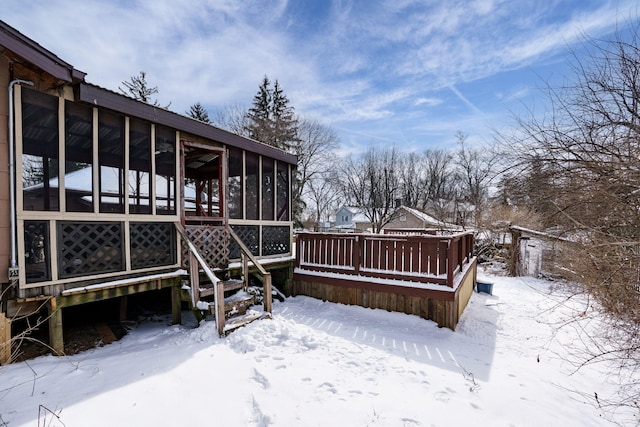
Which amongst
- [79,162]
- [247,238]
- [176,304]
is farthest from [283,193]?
[79,162]

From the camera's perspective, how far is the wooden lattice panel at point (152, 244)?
4238 mm

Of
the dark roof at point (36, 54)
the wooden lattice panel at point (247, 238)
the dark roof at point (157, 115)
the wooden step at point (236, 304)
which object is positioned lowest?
the wooden step at point (236, 304)

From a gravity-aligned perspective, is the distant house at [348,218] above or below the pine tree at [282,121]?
below

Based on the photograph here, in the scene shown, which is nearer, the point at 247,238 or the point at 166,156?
the point at 166,156

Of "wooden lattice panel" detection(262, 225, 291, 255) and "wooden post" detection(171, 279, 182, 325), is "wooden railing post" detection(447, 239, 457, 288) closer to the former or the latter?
"wooden lattice panel" detection(262, 225, 291, 255)

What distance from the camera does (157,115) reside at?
445 centimetres

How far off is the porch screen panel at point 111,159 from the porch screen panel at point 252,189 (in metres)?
2.34

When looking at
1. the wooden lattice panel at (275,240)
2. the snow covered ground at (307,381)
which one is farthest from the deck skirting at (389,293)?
the wooden lattice panel at (275,240)

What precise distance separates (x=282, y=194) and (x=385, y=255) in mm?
2967

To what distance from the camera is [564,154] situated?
4.01m

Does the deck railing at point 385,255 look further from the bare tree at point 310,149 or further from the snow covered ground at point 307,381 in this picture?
the bare tree at point 310,149

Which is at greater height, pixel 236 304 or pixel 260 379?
pixel 236 304

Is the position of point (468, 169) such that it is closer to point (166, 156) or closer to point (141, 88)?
point (141, 88)

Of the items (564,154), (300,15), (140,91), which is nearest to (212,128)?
(300,15)
